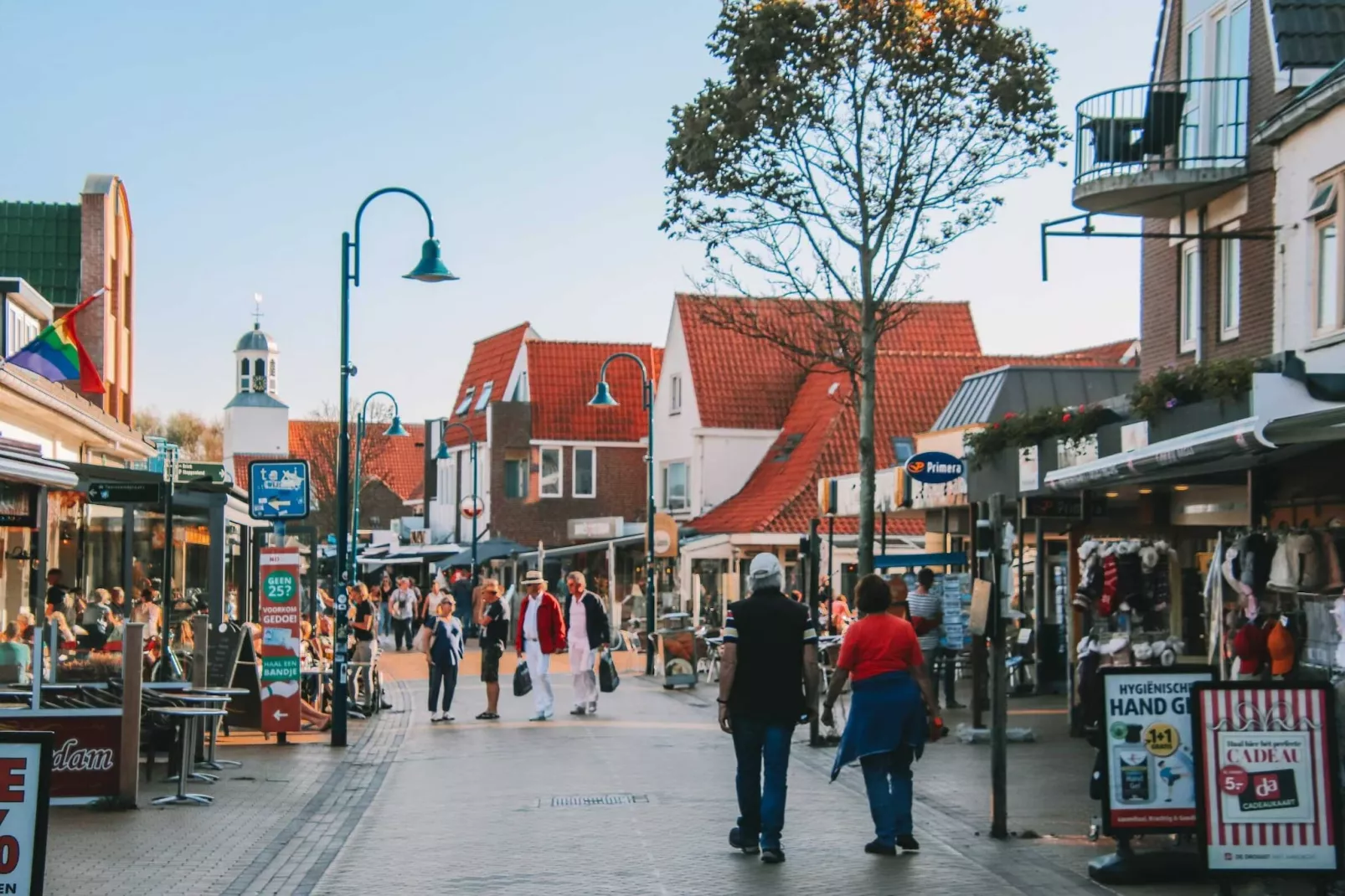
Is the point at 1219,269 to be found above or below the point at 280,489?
above

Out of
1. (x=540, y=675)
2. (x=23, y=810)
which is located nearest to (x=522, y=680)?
(x=540, y=675)

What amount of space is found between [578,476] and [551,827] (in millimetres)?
48839

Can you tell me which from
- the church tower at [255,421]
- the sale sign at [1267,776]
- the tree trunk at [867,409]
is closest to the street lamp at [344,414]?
the tree trunk at [867,409]

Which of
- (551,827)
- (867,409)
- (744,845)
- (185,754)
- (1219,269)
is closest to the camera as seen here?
(744,845)

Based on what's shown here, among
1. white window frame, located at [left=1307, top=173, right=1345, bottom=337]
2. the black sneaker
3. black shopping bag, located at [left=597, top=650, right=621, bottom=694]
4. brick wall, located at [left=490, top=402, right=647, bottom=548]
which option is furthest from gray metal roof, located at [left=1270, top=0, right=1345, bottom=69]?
brick wall, located at [left=490, top=402, right=647, bottom=548]

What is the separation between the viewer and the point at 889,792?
1109 cm

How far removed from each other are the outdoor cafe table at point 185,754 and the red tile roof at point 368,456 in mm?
57800

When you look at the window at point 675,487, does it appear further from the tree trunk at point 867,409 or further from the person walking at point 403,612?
the tree trunk at point 867,409

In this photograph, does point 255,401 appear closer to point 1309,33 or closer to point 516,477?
point 516,477

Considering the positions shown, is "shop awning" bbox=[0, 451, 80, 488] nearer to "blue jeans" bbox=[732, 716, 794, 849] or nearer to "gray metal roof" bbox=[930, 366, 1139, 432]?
"blue jeans" bbox=[732, 716, 794, 849]

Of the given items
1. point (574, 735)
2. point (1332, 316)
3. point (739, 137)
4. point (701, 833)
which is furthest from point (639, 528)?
point (701, 833)

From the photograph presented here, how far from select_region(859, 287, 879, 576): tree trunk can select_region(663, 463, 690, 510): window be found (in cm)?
2817

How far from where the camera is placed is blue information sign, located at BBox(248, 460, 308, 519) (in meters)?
19.9

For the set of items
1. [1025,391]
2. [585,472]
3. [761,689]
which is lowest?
[761,689]
